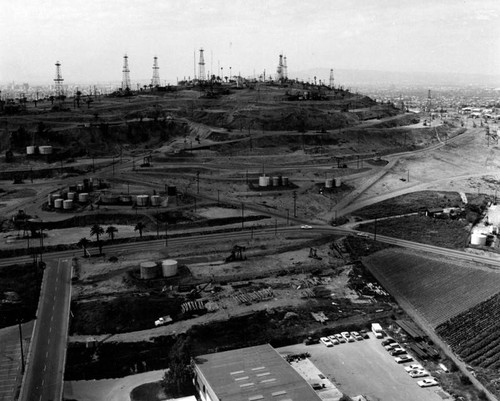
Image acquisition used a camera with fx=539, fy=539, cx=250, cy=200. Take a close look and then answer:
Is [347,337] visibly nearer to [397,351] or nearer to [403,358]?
[397,351]

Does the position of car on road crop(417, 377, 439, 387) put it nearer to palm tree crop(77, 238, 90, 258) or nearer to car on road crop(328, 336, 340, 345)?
car on road crop(328, 336, 340, 345)

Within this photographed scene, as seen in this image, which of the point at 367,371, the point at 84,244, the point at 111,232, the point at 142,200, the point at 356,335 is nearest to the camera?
the point at 367,371

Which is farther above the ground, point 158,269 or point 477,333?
point 158,269

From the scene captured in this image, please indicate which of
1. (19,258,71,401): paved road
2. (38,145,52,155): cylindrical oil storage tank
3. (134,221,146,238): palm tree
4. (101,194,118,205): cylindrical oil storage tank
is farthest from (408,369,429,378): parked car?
(38,145,52,155): cylindrical oil storage tank

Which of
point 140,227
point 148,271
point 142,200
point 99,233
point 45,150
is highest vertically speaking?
point 45,150

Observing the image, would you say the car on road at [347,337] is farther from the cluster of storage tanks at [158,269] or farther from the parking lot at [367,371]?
the cluster of storage tanks at [158,269]

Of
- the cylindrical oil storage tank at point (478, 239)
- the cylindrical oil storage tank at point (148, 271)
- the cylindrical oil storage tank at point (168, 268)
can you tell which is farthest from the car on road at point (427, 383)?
the cylindrical oil storage tank at point (478, 239)

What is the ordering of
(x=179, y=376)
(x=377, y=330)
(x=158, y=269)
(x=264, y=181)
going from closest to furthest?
(x=179, y=376) < (x=377, y=330) < (x=158, y=269) < (x=264, y=181)

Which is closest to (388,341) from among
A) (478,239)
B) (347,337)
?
(347,337)
